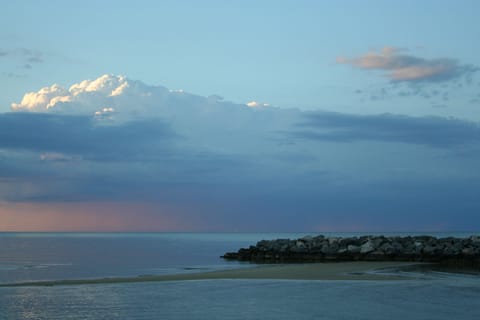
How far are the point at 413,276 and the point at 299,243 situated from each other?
69.3 feet

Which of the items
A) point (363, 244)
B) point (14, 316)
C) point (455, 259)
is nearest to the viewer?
point (14, 316)

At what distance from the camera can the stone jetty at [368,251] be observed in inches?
1715

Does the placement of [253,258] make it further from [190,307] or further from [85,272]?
[190,307]

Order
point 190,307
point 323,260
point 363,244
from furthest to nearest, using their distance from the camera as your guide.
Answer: point 363,244 → point 323,260 → point 190,307

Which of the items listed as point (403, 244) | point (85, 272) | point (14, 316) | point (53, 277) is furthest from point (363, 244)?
point (14, 316)

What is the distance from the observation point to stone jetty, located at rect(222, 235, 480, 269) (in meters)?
43.6

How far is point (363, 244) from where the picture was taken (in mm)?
48156

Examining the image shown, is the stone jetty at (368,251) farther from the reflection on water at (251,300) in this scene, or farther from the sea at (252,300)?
the reflection on water at (251,300)

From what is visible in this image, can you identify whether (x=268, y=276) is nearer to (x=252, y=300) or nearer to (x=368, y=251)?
(x=252, y=300)

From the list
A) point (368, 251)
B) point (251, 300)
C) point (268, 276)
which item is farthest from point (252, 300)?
point (368, 251)

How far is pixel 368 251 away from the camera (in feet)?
150

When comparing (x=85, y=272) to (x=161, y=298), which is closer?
(x=161, y=298)

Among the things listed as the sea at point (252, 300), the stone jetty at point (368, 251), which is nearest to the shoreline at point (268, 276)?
the sea at point (252, 300)

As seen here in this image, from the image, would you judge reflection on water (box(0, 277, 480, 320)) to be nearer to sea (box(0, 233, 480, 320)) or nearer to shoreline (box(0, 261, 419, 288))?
sea (box(0, 233, 480, 320))
